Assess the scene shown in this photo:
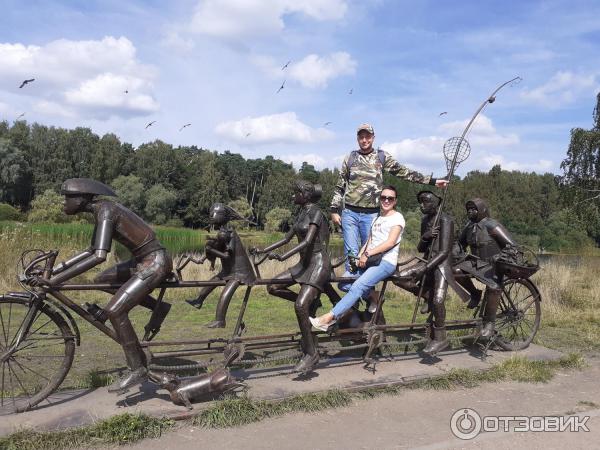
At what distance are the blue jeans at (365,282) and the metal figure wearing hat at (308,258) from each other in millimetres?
281

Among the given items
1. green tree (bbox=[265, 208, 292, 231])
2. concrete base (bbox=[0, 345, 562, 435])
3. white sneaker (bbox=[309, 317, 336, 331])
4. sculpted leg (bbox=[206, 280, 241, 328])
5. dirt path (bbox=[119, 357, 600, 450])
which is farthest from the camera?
green tree (bbox=[265, 208, 292, 231])

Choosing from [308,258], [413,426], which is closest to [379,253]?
[308,258]

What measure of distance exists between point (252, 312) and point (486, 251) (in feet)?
A: 14.5

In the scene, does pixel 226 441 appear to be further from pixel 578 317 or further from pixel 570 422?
pixel 578 317

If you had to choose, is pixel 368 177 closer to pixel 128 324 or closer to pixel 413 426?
pixel 413 426

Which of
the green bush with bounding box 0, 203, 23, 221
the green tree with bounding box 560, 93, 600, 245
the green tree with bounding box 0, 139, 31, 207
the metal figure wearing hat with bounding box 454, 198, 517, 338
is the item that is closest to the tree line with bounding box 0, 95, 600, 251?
the green tree with bounding box 0, 139, 31, 207

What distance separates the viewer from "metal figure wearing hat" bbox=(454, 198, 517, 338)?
21.3 feet

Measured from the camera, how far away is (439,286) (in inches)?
239

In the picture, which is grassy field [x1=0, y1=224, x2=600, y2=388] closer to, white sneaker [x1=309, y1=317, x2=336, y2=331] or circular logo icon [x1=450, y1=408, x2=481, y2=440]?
white sneaker [x1=309, y1=317, x2=336, y2=331]

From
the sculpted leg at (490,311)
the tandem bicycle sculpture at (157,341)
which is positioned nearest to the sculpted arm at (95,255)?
the tandem bicycle sculpture at (157,341)

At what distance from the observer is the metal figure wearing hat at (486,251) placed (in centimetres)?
650

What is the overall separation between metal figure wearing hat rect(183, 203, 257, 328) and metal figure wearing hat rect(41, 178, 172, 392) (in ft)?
2.19

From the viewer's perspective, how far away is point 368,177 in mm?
6328

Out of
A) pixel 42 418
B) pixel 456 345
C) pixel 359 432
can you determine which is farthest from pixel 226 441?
pixel 456 345
